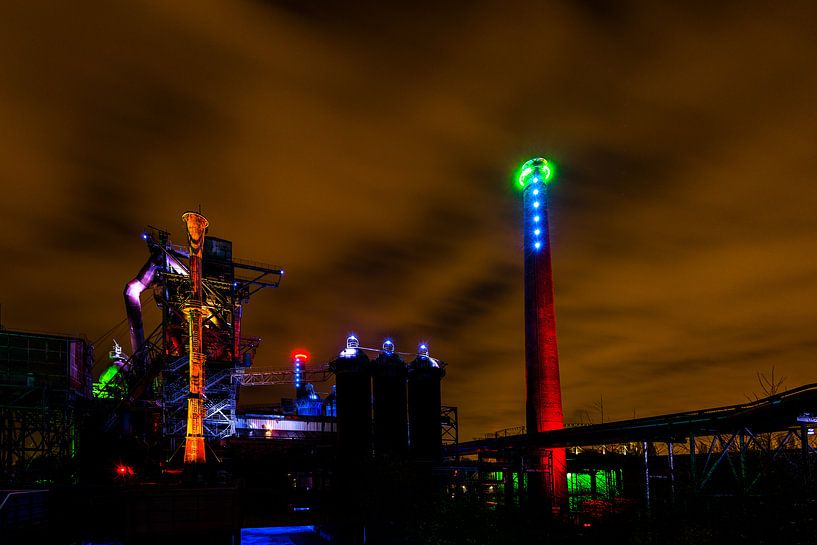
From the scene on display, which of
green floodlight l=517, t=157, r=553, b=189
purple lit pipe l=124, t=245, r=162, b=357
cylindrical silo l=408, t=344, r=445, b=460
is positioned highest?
green floodlight l=517, t=157, r=553, b=189

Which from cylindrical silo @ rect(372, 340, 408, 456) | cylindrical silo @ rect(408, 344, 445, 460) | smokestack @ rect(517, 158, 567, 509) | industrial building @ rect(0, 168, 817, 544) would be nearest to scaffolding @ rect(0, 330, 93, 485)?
industrial building @ rect(0, 168, 817, 544)

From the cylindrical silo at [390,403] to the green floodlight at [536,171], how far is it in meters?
20.4

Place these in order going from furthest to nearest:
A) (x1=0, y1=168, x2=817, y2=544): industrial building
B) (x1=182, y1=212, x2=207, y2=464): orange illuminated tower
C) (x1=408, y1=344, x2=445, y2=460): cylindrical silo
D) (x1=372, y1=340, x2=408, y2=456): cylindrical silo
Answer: (x1=408, y1=344, x2=445, y2=460): cylindrical silo
(x1=372, y1=340, x2=408, y2=456): cylindrical silo
(x1=182, y1=212, x2=207, y2=464): orange illuminated tower
(x1=0, y1=168, x2=817, y2=544): industrial building

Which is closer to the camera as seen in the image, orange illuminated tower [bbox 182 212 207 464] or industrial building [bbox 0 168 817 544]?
industrial building [bbox 0 168 817 544]

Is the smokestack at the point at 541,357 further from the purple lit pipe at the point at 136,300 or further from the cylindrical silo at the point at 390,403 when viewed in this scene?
the purple lit pipe at the point at 136,300

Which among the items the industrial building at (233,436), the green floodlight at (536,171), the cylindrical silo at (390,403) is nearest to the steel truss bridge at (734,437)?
the industrial building at (233,436)

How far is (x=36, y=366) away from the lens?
4378cm

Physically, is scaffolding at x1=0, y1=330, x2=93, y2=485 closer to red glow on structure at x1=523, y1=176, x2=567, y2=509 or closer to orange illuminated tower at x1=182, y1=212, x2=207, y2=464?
orange illuminated tower at x1=182, y1=212, x2=207, y2=464

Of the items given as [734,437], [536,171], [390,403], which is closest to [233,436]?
[390,403]

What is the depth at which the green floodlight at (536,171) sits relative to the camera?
A: 4972 centimetres

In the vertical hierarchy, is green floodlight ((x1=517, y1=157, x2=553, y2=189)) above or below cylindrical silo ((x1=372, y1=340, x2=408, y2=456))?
above

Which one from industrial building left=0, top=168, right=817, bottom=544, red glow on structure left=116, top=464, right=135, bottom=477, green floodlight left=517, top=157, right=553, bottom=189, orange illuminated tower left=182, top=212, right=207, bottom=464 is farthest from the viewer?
green floodlight left=517, top=157, right=553, bottom=189

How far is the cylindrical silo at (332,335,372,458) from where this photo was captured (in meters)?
49.0

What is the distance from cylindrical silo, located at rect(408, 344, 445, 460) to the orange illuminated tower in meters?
19.1
